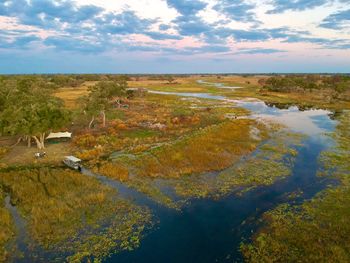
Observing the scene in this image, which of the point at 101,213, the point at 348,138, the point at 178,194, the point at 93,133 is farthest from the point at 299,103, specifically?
the point at 101,213

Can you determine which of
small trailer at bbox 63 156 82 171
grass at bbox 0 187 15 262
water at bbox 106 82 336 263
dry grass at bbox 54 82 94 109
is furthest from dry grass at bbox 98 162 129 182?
dry grass at bbox 54 82 94 109

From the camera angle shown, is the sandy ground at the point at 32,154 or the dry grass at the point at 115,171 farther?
the sandy ground at the point at 32,154

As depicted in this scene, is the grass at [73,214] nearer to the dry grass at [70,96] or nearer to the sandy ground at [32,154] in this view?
the sandy ground at [32,154]

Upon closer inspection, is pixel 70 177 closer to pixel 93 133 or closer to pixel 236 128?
pixel 93 133

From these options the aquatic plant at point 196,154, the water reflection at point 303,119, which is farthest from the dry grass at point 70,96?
the water reflection at point 303,119

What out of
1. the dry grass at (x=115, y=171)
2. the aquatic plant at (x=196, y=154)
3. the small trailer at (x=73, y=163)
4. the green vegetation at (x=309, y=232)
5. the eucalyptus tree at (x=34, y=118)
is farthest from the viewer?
the eucalyptus tree at (x=34, y=118)

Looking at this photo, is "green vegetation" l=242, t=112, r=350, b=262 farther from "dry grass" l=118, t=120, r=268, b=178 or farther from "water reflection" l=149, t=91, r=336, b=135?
"water reflection" l=149, t=91, r=336, b=135
